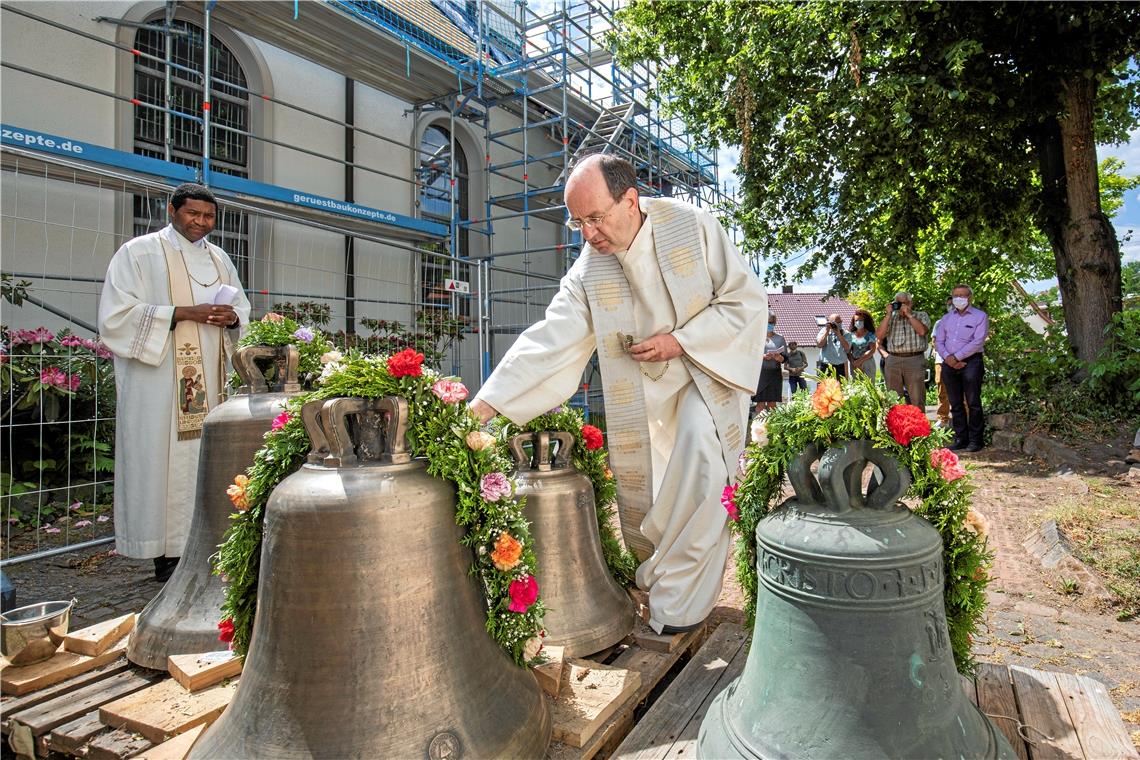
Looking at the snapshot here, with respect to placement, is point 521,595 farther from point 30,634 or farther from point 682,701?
point 30,634

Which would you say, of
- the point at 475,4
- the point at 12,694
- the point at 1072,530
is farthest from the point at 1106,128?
the point at 12,694

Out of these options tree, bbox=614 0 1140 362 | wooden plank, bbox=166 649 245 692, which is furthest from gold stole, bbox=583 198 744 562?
tree, bbox=614 0 1140 362

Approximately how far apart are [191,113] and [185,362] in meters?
6.21

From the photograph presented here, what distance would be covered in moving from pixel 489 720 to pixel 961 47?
8.24 meters

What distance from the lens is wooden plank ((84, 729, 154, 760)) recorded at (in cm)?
192

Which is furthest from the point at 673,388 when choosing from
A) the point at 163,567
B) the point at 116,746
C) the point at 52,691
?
the point at 163,567

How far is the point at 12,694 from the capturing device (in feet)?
7.51

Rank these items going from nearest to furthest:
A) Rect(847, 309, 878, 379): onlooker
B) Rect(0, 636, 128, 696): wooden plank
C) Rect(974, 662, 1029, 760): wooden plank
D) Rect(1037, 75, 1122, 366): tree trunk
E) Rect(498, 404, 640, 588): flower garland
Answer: Rect(974, 662, 1029, 760): wooden plank
Rect(0, 636, 128, 696): wooden plank
Rect(498, 404, 640, 588): flower garland
Rect(1037, 75, 1122, 366): tree trunk
Rect(847, 309, 878, 379): onlooker

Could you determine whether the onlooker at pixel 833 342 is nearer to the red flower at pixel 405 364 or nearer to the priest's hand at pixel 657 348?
the priest's hand at pixel 657 348

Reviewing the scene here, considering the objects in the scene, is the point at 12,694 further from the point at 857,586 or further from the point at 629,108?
the point at 629,108

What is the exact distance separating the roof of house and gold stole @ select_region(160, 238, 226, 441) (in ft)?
136

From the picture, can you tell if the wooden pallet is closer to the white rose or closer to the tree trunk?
the white rose

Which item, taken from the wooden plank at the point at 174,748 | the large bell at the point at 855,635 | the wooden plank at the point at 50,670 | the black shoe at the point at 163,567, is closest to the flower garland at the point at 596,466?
the large bell at the point at 855,635

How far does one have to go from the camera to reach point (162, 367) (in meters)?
3.82
